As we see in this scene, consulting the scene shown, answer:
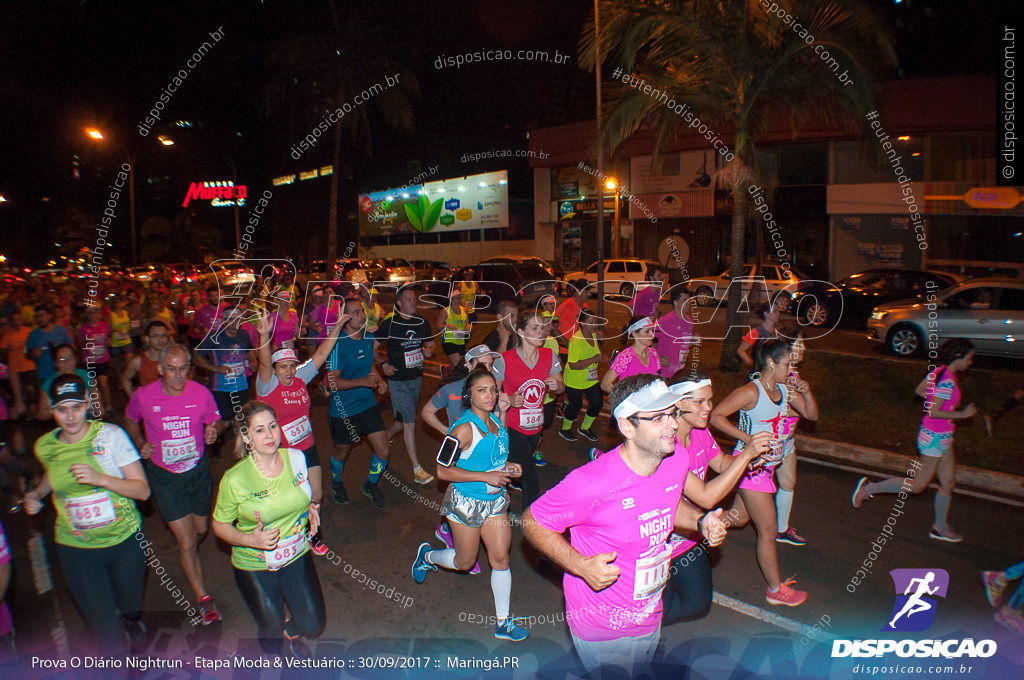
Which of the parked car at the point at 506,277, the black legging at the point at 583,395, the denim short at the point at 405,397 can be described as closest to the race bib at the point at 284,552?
the denim short at the point at 405,397

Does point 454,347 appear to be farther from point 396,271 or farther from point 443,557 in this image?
point 396,271

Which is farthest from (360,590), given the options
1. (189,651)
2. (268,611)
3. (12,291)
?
(12,291)

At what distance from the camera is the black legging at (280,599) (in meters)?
3.75

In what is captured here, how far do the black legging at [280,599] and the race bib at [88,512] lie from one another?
86cm

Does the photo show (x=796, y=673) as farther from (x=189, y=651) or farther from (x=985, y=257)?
(x=985, y=257)

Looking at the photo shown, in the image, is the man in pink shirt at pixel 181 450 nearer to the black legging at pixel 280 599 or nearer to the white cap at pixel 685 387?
the black legging at pixel 280 599

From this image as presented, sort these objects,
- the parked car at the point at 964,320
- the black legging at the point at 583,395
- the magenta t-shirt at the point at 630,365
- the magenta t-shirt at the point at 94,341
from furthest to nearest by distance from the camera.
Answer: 1. the parked car at the point at 964,320
2. the magenta t-shirt at the point at 94,341
3. the black legging at the point at 583,395
4. the magenta t-shirt at the point at 630,365

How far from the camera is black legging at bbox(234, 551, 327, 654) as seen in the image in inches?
148

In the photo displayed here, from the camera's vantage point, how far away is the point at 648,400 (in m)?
2.95

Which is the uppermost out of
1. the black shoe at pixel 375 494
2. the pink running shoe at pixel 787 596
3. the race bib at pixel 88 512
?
the race bib at pixel 88 512

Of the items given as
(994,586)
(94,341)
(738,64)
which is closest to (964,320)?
(738,64)

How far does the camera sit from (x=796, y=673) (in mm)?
4148

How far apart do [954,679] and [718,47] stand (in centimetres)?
1059

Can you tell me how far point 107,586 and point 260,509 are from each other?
1.08 metres
